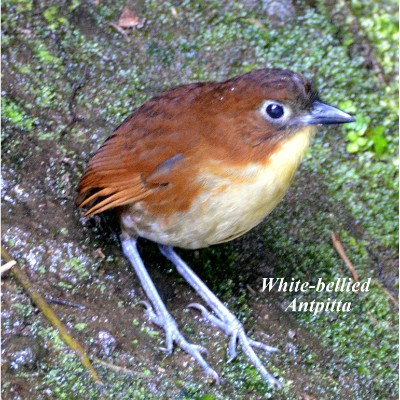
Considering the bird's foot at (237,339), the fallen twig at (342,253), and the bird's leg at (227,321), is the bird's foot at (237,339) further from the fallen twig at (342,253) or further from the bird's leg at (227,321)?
the fallen twig at (342,253)

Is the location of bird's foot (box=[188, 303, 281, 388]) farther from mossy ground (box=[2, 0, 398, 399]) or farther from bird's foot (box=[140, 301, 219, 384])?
bird's foot (box=[140, 301, 219, 384])

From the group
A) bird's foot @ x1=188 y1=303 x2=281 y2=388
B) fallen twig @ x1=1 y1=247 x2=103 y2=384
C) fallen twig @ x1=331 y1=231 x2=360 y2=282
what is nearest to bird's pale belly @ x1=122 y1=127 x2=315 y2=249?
bird's foot @ x1=188 y1=303 x2=281 y2=388

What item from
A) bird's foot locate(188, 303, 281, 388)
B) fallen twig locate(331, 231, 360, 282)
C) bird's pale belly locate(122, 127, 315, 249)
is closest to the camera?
bird's pale belly locate(122, 127, 315, 249)

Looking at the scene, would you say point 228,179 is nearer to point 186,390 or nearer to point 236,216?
point 236,216

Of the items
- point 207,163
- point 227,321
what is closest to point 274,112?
point 207,163

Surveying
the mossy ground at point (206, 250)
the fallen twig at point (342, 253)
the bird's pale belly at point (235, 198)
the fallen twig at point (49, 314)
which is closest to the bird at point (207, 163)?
the bird's pale belly at point (235, 198)

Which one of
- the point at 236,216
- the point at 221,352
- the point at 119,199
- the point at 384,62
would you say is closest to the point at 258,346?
the point at 221,352
